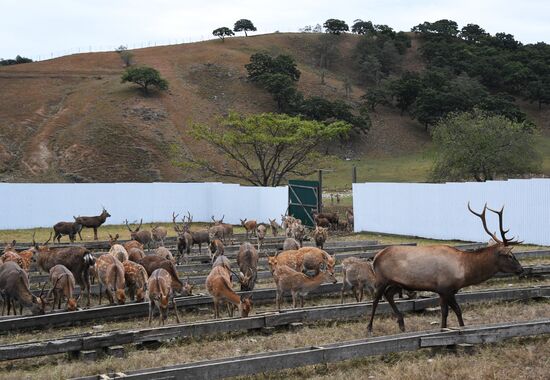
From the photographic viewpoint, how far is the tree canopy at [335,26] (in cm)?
11925

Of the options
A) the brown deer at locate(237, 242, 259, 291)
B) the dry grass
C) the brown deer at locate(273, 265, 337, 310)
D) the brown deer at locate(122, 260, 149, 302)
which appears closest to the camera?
the dry grass

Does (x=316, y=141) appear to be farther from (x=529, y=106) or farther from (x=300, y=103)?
(x=529, y=106)

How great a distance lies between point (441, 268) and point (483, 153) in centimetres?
3885

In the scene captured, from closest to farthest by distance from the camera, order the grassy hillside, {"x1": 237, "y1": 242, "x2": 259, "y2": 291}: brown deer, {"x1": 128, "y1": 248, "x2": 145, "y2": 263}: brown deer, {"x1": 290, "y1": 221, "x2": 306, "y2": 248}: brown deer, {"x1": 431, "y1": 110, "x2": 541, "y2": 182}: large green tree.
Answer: {"x1": 237, "y1": 242, "x2": 259, "y2": 291}: brown deer, {"x1": 128, "y1": 248, "x2": 145, "y2": 263}: brown deer, {"x1": 290, "y1": 221, "x2": 306, "y2": 248}: brown deer, {"x1": 431, "y1": 110, "x2": 541, "y2": 182}: large green tree, the grassy hillside

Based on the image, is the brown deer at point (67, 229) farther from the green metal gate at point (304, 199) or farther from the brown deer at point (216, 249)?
the brown deer at point (216, 249)

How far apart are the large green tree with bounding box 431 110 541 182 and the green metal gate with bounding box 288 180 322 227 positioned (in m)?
15.9

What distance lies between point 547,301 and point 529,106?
8070cm

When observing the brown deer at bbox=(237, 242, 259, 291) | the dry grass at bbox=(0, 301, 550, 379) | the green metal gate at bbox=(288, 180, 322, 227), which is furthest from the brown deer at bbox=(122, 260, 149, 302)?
the green metal gate at bbox=(288, 180, 322, 227)

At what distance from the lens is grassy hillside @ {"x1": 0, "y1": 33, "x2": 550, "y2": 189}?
6300 cm

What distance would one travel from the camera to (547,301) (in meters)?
13.8

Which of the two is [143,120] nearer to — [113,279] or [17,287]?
[113,279]

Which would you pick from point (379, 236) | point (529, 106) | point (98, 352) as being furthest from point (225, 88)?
point (98, 352)

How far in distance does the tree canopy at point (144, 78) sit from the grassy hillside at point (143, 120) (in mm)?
1074

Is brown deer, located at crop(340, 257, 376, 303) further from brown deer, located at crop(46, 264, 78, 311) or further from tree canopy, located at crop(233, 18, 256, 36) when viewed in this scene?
tree canopy, located at crop(233, 18, 256, 36)
